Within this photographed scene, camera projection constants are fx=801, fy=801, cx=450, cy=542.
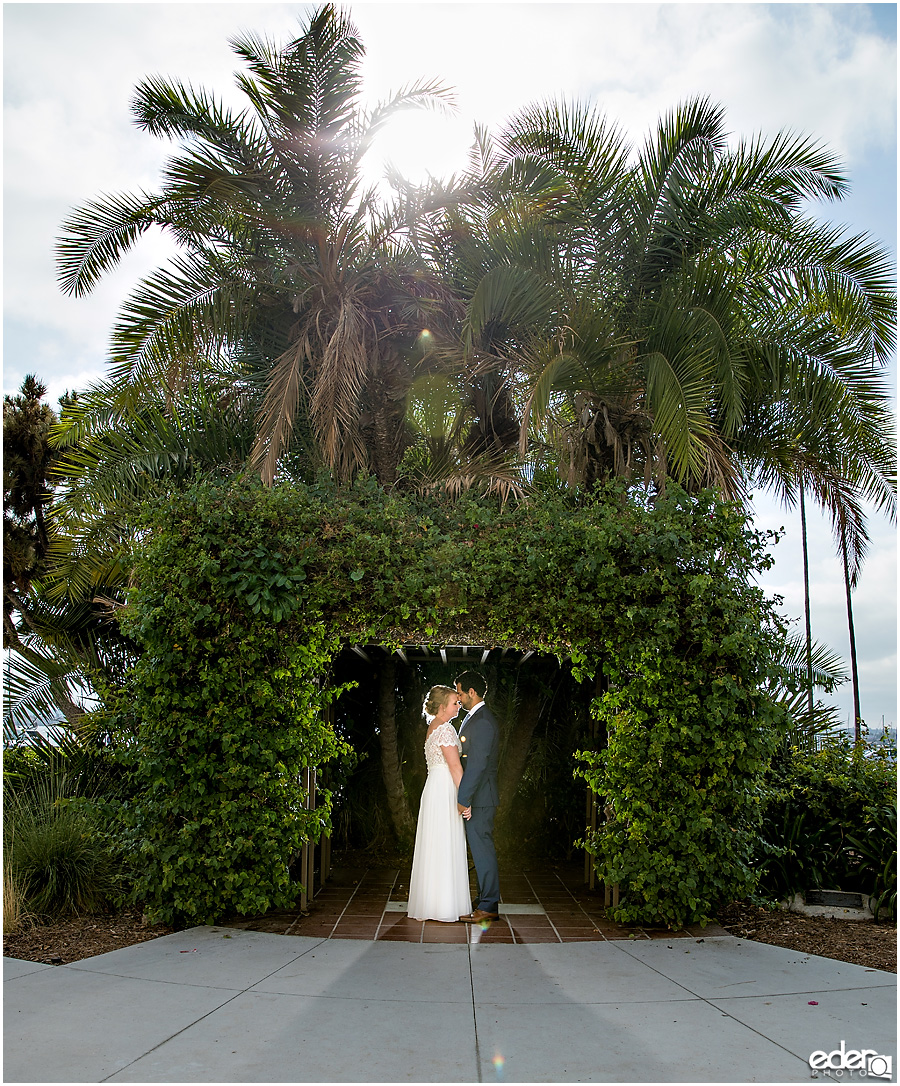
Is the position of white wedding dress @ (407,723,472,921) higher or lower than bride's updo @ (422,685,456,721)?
lower

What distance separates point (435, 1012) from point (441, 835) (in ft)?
8.50

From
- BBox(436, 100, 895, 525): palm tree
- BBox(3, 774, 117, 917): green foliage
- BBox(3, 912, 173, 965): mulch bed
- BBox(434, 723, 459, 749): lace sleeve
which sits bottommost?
BBox(3, 912, 173, 965): mulch bed

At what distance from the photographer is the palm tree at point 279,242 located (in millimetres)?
10164

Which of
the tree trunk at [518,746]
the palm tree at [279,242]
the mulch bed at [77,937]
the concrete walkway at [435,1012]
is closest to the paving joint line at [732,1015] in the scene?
the concrete walkway at [435,1012]

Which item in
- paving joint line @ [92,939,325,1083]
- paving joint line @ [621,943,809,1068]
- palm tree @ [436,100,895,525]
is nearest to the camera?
paving joint line @ [92,939,325,1083]

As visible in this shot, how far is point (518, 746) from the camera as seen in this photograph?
34.9 ft

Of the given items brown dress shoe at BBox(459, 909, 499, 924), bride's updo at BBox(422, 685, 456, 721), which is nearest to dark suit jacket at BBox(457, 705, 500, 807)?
bride's updo at BBox(422, 685, 456, 721)

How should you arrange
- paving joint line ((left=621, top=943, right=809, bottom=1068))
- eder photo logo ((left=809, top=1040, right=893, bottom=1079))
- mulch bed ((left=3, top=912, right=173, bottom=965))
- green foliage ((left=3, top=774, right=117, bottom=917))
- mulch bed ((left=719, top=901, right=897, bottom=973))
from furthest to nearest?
1. green foliage ((left=3, top=774, right=117, bottom=917))
2. mulch bed ((left=719, top=901, right=897, bottom=973))
3. mulch bed ((left=3, top=912, right=173, bottom=965))
4. paving joint line ((left=621, top=943, right=809, bottom=1068))
5. eder photo logo ((left=809, top=1040, right=893, bottom=1079))

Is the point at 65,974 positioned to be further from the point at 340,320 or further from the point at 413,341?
the point at 413,341

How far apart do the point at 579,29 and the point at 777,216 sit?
15.8 feet

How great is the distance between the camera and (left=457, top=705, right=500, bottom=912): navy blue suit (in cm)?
716

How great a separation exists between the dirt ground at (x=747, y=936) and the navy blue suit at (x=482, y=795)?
6.87 ft

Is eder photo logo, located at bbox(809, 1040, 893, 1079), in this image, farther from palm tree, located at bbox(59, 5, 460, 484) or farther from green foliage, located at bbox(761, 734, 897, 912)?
palm tree, located at bbox(59, 5, 460, 484)

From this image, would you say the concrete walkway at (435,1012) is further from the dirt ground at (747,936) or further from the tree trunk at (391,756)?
the tree trunk at (391,756)
